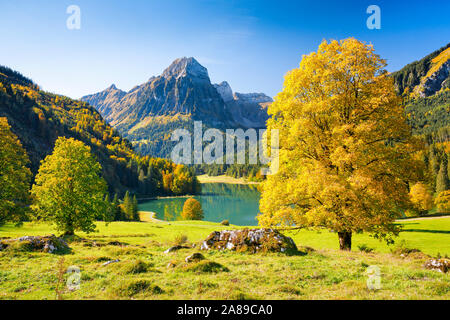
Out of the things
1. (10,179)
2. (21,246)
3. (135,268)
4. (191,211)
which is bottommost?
(191,211)

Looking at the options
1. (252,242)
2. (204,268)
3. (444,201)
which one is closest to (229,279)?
(204,268)

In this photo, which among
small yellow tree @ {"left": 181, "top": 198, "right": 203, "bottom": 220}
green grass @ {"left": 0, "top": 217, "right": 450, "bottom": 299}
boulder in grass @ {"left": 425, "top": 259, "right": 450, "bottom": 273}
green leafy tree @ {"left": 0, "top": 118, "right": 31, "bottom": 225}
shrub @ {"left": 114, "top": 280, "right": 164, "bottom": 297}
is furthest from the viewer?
small yellow tree @ {"left": 181, "top": 198, "right": 203, "bottom": 220}

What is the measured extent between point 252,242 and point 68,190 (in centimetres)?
2667

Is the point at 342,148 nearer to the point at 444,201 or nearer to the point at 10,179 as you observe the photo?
the point at 10,179

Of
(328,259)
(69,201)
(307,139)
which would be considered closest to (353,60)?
(307,139)

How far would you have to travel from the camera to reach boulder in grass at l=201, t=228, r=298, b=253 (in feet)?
59.2

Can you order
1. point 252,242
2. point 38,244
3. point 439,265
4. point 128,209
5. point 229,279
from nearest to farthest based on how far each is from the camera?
point 229,279 < point 439,265 < point 252,242 < point 38,244 < point 128,209

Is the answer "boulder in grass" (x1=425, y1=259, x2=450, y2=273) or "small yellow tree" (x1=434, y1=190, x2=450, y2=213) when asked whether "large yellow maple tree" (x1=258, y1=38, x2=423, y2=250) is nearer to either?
"boulder in grass" (x1=425, y1=259, x2=450, y2=273)

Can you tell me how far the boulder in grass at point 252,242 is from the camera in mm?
18031

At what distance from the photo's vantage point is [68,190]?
105 feet

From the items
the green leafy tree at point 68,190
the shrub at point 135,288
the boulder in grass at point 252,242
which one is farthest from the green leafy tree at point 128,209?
the shrub at point 135,288

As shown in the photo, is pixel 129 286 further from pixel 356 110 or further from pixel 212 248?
pixel 356 110

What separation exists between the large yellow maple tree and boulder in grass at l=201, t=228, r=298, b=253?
1197mm

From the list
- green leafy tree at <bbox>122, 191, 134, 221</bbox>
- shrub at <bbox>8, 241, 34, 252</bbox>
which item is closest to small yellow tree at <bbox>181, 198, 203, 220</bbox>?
green leafy tree at <bbox>122, 191, 134, 221</bbox>
